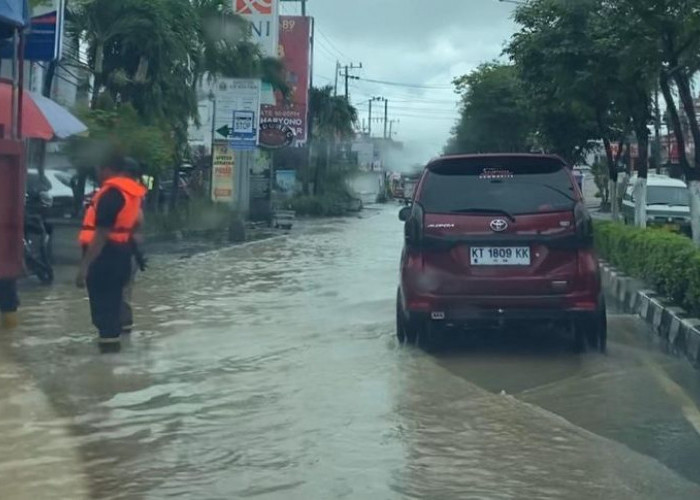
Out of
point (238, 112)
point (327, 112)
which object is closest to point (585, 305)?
point (238, 112)

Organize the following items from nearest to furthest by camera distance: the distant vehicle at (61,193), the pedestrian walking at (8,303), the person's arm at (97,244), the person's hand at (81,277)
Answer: the person's arm at (97,244), the person's hand at (81,277), the pedestrian walking at (8,303), the distant vehicle at (61,193)

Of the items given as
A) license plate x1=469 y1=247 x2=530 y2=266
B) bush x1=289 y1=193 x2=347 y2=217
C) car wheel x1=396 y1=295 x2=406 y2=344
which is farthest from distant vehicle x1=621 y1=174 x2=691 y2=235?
bush x1=289 y1=193 x2=347 y2=217

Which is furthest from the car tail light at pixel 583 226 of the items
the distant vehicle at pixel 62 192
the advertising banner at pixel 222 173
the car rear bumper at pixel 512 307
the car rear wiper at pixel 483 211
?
the advertising banner at pixel 222 173

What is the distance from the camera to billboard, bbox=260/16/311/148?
146ft

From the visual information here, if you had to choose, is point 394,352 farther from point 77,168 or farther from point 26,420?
point 77,168

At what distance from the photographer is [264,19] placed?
3609 centimetres

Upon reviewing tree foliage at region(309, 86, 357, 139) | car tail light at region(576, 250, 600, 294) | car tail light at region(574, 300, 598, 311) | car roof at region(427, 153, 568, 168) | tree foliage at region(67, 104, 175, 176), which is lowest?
car tail light at region(574, 300, 598, 311)

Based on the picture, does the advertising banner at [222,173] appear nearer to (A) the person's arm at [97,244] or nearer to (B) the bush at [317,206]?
(B) the bush at [317,206]

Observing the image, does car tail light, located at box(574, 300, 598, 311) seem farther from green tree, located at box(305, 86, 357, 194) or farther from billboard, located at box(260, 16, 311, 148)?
green tree, located at box(305, 86, 357, 194)

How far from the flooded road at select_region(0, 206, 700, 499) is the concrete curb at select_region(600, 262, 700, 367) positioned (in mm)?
197

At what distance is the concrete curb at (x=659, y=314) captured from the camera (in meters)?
9.89

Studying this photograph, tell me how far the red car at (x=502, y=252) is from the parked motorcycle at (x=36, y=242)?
7029 mm

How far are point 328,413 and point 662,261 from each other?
574 cm

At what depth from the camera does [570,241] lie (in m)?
9.25
